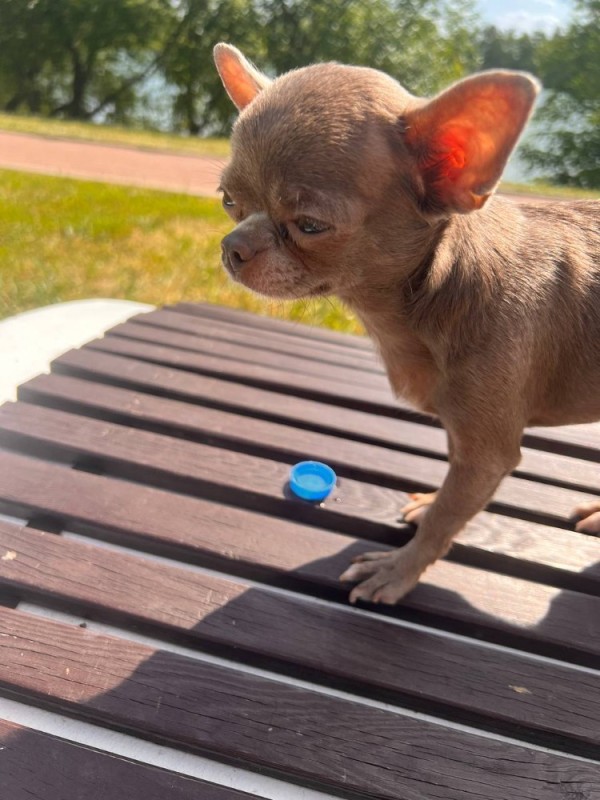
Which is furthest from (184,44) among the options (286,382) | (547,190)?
(286,382)

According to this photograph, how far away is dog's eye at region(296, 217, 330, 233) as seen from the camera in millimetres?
1722

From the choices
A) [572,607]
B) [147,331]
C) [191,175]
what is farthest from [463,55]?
[572,607]

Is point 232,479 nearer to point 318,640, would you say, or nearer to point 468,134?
point 318,640

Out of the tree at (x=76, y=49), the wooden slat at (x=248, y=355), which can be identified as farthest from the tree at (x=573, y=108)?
the tree at (x=76, y=49)

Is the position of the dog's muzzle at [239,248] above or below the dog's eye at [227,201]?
below

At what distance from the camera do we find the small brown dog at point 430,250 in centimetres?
169

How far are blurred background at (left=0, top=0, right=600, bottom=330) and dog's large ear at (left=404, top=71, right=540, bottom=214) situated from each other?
→ 308 centimetres

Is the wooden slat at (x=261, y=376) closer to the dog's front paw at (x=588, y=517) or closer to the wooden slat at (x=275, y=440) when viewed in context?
the wooden slat at (x=275, y=440)

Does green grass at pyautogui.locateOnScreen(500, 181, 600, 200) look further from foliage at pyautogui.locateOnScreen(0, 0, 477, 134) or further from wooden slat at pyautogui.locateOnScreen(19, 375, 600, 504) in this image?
wooden slat at pyautogui.locateOnScreen(19, 375, 600, 504)

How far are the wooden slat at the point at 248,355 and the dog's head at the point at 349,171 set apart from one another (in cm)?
155

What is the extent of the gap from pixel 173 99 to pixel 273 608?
24847mm

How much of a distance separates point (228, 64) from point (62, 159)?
10.4 metres

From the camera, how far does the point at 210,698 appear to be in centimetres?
177

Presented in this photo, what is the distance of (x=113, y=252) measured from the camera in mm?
6039
